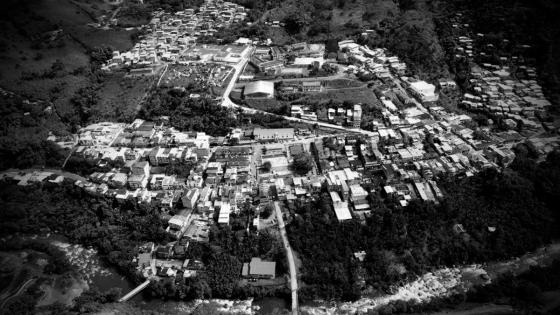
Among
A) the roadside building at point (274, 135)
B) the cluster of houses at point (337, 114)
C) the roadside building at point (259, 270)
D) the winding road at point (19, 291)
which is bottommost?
the winding road at point (19, 291)

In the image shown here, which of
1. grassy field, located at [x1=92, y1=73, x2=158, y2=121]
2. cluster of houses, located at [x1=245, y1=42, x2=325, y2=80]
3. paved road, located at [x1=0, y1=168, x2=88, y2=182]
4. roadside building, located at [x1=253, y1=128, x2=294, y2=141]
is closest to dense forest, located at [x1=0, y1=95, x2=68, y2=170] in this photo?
paved road, located at [x1=0, y1=168, x2=88, y2=182]

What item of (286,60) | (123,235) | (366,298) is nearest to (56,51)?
(286,60)

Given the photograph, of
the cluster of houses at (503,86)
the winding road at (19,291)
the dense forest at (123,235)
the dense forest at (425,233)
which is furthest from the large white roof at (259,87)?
the winding road at (19,291)

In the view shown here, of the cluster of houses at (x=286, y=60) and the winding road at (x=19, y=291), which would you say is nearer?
the winding road at (x=19, y=291)

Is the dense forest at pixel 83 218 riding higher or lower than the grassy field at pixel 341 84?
lower

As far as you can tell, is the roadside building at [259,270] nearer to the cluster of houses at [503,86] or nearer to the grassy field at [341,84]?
the grassy field at [341,84]

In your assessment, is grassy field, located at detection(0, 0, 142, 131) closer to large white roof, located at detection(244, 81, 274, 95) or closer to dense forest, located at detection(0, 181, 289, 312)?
large white roof, located at detection(244, 81, 274, 95)

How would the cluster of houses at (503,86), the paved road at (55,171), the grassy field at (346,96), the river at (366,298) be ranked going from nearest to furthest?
1. the river at (366,298)
2. the paved road at (55,171)
3. the cluster of houses at (503,86)
4. the grassy field at (346,96)

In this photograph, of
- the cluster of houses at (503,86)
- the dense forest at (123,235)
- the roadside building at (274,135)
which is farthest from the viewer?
the cluster of houses at (503,86)
